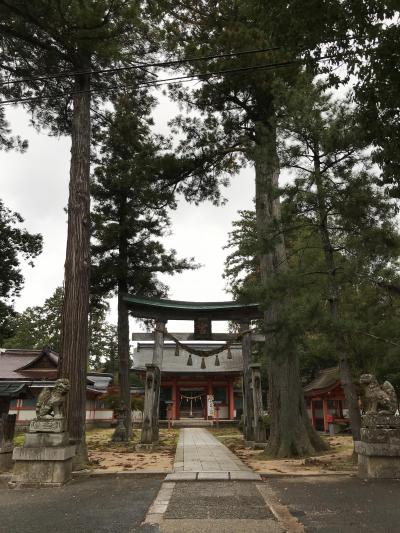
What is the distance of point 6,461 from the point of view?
311 inches

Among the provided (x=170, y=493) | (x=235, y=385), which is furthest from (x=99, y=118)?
(x=235, y=385)

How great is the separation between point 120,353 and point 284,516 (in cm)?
1201

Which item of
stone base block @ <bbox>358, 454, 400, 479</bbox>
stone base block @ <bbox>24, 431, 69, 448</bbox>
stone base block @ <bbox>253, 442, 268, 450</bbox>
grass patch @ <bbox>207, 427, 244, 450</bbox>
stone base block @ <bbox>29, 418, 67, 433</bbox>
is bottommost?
grass patch @ <bbox>207, 427, 244, 450</bbox>

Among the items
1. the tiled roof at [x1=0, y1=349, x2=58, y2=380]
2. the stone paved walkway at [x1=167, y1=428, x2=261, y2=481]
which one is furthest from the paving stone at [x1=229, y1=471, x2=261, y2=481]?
the tiled roof at [x1=0, y1=349, x2=58, y2=380]

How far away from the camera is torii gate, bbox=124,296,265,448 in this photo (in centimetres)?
1261

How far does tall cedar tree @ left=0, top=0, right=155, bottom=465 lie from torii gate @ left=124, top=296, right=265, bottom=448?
454 centimetres

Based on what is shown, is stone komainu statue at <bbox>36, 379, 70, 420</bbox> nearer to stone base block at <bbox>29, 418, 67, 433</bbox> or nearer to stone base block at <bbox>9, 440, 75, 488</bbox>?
stone base block at <bbox>29, 418, 67, 433</bbox>

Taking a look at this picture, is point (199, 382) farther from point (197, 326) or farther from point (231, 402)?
point (197, 326)

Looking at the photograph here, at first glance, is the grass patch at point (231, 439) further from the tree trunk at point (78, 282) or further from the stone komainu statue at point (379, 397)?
the stone komainu statue at point (379, 397)

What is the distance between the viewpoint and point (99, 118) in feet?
41.2

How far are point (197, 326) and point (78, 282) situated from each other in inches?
244

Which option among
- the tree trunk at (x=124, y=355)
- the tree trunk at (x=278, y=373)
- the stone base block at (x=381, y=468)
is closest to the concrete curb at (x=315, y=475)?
the stone base block at (x=381, y=468)

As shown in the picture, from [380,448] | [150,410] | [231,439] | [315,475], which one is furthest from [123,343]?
[380,448]

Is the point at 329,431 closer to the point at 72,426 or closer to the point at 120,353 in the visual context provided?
the point at 120,353
